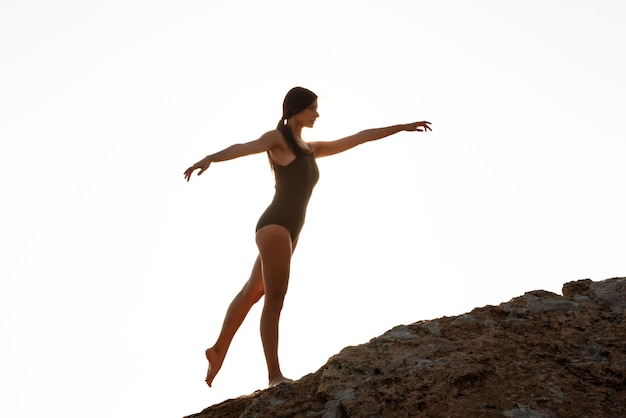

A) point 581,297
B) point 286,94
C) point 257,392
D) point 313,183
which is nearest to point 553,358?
point 581,297

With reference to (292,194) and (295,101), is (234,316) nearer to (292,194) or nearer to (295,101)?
(292,194)

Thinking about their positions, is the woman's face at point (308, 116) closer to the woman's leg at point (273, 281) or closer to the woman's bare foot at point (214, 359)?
the woman's leg at point (273, 281)

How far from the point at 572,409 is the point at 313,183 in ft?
9.46

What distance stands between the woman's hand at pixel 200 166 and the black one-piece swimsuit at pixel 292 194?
751 mm

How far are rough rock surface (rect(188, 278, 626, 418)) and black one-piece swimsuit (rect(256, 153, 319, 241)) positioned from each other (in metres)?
1.52

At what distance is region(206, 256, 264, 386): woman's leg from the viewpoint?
529 centimetres

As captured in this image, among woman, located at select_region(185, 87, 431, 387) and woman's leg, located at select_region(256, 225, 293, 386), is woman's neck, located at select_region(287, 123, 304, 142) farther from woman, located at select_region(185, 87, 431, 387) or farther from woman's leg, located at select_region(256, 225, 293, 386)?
woman's leg, located at select_region(256, 225, 293, 386)

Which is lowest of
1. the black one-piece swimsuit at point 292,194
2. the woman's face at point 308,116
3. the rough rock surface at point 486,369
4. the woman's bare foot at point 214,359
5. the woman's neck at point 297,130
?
the rough rock surface at point 486,369

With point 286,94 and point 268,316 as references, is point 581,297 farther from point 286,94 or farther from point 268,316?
point 286,94

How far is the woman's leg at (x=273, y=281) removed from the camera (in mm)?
4977

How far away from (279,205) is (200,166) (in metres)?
0.86

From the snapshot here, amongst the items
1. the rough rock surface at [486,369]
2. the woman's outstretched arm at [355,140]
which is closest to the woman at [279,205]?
the woman's outstretched arm at [355,140]

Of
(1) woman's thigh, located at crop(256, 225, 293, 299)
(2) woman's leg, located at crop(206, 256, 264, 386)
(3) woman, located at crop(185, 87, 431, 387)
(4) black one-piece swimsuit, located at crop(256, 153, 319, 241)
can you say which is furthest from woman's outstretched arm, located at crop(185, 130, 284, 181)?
(2) woman's leg, located at crop(206, 256, 264, 386)

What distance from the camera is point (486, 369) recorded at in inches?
135
